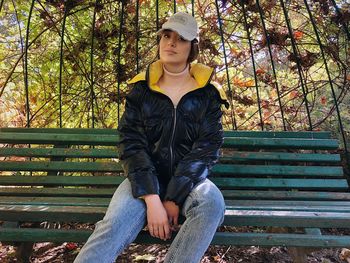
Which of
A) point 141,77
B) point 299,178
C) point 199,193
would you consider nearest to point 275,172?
point 299,178

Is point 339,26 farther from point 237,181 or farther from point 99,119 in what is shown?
point 99,119

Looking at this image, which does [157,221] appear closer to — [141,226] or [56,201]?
[141,226]

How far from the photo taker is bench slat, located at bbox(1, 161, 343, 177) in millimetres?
2812

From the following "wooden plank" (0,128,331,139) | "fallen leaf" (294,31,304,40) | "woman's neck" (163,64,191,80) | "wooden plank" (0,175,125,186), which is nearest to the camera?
"woman's neck" (163,64,191,80)

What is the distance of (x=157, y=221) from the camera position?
1875 millimetres

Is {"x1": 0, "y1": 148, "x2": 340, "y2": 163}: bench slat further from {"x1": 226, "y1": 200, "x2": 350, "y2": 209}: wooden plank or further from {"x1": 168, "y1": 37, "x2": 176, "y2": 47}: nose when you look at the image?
{"x1": 168, "y1": 37, "x2": 176, "y2": 47}: nose

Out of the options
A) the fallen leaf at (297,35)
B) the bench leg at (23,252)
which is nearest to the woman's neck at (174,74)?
the bench leg at (23,252)

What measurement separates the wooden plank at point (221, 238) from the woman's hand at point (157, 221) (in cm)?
11

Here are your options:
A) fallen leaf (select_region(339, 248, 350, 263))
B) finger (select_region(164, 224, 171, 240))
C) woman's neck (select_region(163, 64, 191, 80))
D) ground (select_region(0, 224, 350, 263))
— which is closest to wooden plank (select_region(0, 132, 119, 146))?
woman's neck (select_region(163, 64, 191, 80))

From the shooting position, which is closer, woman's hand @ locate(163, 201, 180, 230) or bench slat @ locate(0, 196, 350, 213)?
woman's hand @ locate(163, 201, 180, 230)

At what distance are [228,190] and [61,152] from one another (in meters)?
1.32

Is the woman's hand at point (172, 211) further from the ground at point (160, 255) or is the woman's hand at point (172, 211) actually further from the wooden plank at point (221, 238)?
the ground at point (160, 255)

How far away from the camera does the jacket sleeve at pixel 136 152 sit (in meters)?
1.99

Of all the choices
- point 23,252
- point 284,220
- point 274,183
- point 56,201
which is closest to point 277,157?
point 274,183
